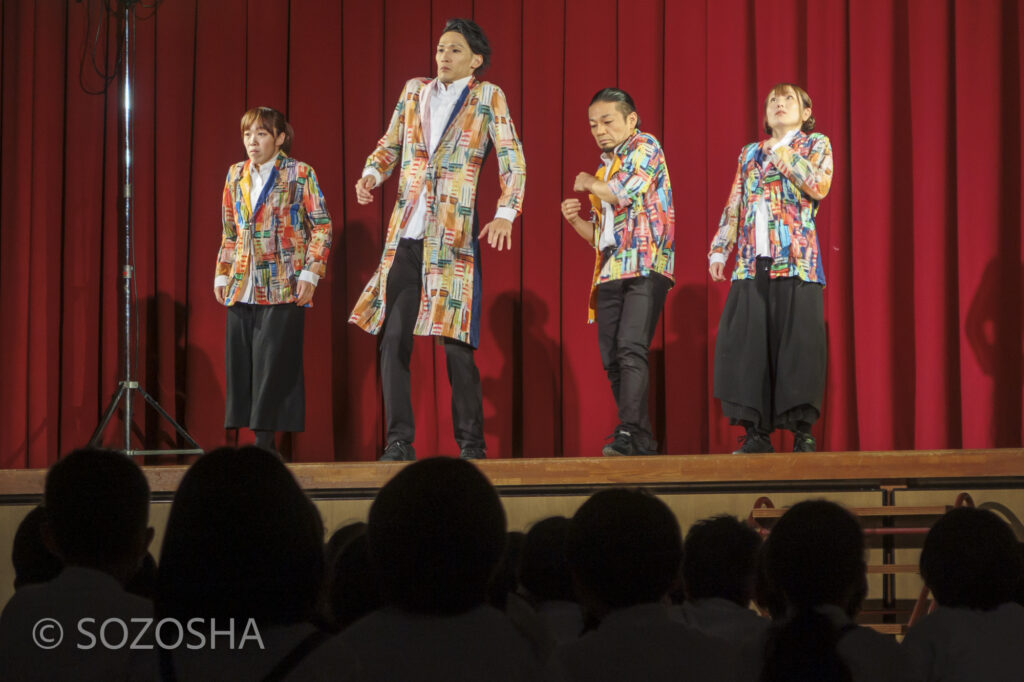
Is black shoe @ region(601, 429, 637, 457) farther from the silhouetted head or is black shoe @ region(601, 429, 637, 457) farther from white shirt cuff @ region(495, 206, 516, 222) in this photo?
the silhouetted head

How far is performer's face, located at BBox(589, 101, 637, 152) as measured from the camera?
4457 mm

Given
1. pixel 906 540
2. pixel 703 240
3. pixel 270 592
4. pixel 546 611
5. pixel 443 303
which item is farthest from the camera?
pixel 703 240

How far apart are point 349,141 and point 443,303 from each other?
6.13 ft

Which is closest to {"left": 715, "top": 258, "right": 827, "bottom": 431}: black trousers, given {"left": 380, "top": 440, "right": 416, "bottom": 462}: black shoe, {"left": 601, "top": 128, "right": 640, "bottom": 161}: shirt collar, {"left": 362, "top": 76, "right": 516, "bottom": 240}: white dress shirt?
{"left": 601, "top": 128, "right": 640, "bottom": 161}: shirt collar

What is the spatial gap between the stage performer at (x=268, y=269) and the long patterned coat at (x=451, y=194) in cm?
50

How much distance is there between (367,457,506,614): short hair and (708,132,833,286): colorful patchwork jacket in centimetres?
322

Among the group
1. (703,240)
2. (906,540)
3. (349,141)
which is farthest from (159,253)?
(906,540)

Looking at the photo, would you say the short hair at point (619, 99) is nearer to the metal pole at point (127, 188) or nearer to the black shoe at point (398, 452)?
the black shoe at point (398, 452)

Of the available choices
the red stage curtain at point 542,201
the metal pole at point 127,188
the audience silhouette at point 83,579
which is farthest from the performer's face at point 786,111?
the audience silhouette at point 83,579

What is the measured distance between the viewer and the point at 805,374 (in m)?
4.29

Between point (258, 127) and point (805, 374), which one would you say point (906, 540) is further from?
point (258, 127)

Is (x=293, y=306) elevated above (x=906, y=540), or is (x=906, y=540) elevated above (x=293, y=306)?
(x=293, y=306)

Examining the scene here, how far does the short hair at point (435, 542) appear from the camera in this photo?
1272mm

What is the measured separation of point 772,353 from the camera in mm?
4434
